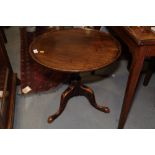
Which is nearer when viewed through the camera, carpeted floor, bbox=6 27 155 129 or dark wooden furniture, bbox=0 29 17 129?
dark wooden furniture, bbox=0 29 17 129

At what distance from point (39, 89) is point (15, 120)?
0.37 metres

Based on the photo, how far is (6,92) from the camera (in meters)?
1.45

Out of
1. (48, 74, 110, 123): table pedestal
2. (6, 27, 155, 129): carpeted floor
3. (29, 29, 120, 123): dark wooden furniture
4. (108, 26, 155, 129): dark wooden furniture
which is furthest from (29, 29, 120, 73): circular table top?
(6, 27, 155, 129): carpeted floor

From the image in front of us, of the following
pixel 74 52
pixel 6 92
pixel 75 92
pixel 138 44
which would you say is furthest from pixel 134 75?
pixel 6 92

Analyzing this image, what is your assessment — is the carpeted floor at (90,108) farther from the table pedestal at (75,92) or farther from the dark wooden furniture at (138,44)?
the dark wooden furniture at (138,44)

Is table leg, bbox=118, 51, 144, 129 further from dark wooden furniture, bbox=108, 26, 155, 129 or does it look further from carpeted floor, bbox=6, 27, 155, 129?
carpeted floor, bbox=6, 27, 155, 129

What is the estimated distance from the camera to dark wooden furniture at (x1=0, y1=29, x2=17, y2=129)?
1.31 meters

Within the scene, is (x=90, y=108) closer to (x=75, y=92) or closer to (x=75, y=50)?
(x=75, y=92)

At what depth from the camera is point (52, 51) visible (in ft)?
3.86

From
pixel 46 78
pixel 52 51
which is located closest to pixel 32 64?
pixel 46 78

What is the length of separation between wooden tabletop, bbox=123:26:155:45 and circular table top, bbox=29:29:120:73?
17cm

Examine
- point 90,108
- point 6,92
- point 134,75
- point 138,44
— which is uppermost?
point 138,44

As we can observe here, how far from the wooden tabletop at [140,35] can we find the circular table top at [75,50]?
173 mm

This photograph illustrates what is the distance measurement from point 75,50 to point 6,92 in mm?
647
